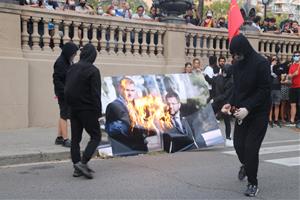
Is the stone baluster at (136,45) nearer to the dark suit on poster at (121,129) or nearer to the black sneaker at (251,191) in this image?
the dark suit on poster at (121,129)

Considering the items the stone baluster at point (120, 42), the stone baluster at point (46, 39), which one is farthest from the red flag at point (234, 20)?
the stone baluster at point (46, 39)

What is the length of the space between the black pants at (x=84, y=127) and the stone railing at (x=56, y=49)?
13.5 ft

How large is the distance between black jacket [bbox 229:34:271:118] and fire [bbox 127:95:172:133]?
358cm

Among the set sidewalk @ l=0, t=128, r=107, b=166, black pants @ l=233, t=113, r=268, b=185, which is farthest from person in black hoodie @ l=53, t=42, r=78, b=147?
black pants @ l=233, t=113, r=268, b=185

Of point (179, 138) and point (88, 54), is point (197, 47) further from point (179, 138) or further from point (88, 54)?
point (88, 54)

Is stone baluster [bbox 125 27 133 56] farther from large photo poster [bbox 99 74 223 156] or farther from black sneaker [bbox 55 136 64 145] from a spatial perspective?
black sneaker [bbox 55 136 64 145]

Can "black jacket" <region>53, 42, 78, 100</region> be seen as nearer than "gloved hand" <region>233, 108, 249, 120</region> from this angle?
No

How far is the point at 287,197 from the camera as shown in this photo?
6723 mm

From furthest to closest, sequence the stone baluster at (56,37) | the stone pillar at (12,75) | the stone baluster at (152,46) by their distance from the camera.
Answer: the stone baluster at (152,46) → the stone baluster at (56,37) → the stone pillar at (12,75)

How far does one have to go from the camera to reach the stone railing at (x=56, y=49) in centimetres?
1148

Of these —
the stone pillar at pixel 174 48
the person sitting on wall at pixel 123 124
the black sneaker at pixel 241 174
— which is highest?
the stone pillar at pixel 174 48

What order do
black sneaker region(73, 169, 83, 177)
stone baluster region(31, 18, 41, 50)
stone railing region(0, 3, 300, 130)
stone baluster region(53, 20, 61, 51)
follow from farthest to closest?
stone baluster region(53, 20, 61, 51), stone baluster region(31, 18, 41, 50), stone railing region(0, 3, 300, 130), black sneaker region(73, 169, 83, 177)

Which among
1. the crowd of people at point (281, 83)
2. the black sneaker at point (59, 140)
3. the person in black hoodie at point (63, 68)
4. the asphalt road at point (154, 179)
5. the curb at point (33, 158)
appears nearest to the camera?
the asphalt road at point (154, 179)

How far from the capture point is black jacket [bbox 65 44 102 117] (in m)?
7.59
